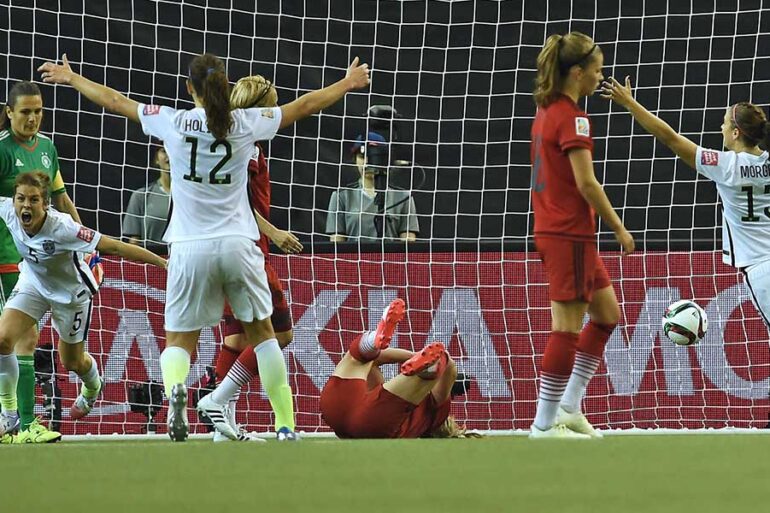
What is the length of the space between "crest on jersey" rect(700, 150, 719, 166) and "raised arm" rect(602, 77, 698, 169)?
5 centimetres

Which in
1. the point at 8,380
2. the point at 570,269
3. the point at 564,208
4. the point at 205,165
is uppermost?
the point at 205,165

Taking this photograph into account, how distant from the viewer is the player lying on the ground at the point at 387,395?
23.9ft

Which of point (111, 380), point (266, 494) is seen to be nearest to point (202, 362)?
point (111, 380)

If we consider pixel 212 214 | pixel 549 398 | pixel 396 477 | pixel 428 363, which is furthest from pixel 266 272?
pixel 396 477

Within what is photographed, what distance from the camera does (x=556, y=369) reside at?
6.12 metres

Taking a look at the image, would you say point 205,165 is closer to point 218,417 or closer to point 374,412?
point 218,417

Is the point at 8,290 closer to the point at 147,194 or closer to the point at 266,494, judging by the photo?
the point at 147,194

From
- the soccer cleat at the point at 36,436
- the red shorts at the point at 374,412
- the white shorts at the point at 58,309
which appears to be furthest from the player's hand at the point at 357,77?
the soccer cleat at the point at 36,436

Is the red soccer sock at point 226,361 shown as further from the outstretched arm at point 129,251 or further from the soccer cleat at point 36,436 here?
the soccer cleat at point 36,436

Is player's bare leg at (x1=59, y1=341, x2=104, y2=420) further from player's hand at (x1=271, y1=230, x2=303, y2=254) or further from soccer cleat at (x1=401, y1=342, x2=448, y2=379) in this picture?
soccer cleat at (x1=401, y1=342, x2=448, y2=379)

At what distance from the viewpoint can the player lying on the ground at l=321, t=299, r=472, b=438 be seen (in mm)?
7297

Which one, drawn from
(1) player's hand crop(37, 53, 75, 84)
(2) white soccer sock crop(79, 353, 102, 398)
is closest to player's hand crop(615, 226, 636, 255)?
(1) player's hand crop(37, 53, 75, 84)

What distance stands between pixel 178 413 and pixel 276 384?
54cm

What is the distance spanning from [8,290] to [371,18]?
476cm
